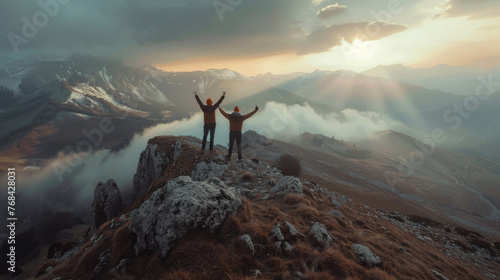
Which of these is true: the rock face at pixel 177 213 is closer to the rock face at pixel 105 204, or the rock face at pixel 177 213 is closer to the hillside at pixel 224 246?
the hillside at pixel 224 246

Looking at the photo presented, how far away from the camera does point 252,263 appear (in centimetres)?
614

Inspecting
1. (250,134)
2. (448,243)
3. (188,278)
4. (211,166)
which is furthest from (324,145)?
(188,278)

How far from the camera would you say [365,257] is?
7.59m

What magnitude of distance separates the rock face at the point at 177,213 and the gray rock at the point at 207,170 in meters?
9.69

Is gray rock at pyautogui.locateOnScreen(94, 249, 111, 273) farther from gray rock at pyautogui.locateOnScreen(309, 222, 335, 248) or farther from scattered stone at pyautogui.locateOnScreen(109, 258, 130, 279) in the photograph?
gray rock at pyautogui.locateOnScreen(309, 222, 335, 248)

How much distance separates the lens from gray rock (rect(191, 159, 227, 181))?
1819cm

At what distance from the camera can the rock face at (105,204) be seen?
33719 millimetres

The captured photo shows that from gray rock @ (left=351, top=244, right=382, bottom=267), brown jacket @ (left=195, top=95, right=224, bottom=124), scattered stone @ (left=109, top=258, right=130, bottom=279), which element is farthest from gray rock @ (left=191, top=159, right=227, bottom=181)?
gray rock @ (left=351, top=244, right=382, bottom=267)

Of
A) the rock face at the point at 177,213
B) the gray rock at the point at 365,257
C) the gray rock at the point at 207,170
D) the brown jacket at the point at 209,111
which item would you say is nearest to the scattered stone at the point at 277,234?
the rock face at the point at 177,213

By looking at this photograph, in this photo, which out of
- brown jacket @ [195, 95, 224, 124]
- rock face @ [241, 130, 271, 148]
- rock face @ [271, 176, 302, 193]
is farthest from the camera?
rock face @ [241, 130, 271, 148]

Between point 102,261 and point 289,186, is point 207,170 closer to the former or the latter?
point 289,186

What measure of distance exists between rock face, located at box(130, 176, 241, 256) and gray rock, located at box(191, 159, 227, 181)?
9.69 m

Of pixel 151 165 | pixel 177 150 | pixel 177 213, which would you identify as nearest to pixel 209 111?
pixel 177 150

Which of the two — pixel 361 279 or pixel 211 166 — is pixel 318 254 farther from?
pixel 211 166
